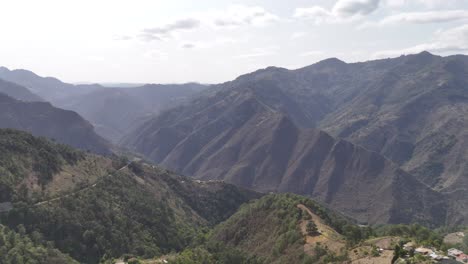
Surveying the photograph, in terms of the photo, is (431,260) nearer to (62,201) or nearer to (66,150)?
(62,201)

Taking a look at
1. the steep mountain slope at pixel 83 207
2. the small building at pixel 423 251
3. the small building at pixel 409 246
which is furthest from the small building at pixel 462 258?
the steep mountain slope at pixel 83 207

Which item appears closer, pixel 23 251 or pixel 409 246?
pixel 409 246

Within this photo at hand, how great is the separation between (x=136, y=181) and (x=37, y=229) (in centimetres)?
7174

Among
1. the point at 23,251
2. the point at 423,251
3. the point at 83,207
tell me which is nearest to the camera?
the point at 423,251

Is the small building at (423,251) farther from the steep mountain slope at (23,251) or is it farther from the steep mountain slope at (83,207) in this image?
the steep mountain slope at (83,207)

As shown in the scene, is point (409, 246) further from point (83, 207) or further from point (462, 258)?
point (83, 207)

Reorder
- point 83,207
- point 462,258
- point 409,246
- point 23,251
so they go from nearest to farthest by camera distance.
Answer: point 462,258 < point 409,246 < point 23,251 < point 83,207

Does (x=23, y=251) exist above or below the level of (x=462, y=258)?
below

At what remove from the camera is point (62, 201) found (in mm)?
147500

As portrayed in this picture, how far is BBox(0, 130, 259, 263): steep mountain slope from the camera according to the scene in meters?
134

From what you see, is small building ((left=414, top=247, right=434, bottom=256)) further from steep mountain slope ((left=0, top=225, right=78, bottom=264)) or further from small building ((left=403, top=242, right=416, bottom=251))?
steep mountain slope ((left=0, top=225, right=78, bottom=264))

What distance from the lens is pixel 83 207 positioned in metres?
151

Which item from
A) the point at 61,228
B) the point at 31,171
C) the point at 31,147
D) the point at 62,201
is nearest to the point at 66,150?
the point at 31,147

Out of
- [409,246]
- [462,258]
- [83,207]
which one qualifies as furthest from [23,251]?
[462,258]
